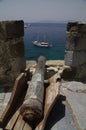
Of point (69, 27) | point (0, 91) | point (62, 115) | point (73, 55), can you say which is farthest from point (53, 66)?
point (62, 115)

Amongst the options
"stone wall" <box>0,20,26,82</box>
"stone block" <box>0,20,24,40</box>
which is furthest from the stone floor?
"stone block" <box>0,20,24,40</box>

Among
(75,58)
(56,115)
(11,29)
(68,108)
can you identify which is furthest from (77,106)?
(11,29)

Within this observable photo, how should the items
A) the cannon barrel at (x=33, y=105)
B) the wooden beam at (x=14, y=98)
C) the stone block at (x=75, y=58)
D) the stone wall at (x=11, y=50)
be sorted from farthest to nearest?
the stone block at (x=75, y=58) < the stone wall at (x=11, y=50) < the wooden beam at (x=14, y=98) < the cannon barrel at (x=33, y=105)

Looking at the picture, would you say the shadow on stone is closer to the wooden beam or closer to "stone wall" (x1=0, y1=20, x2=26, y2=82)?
the wooden beam

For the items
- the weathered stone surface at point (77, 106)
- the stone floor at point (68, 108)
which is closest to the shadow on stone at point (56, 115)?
the stone floor at point (68, 108)

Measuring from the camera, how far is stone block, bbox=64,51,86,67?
20.3 feet

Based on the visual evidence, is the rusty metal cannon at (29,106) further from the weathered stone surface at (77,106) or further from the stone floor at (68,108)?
the weathered stone surface at (77,106)

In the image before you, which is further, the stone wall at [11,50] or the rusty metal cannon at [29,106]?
the stone wall at [11,50]

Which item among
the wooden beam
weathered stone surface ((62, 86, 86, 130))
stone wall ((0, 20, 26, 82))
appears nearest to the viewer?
the wooden beam

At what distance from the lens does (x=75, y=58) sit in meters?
6.21

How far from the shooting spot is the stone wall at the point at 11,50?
5562mm

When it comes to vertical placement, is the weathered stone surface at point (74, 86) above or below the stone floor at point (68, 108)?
below

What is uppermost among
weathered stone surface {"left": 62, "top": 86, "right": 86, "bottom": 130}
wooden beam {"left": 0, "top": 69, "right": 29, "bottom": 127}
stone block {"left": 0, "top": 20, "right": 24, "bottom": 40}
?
stone block {"left": 0, "top": 20, "right": 24, "bottom": 40}

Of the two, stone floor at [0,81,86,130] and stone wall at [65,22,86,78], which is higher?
stone wall at [65,22,86,78]
